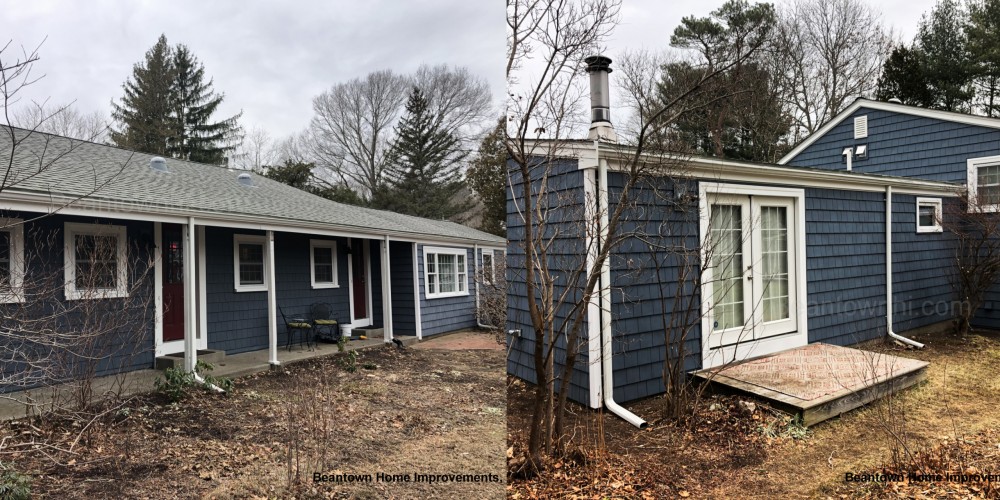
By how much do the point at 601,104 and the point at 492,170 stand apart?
4.99ft

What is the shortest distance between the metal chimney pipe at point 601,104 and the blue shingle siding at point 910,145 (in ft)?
26.3

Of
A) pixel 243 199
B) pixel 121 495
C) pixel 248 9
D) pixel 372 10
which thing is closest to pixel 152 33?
pixel 248 9

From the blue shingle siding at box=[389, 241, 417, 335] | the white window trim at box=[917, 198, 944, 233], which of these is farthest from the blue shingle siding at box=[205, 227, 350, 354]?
the white window trim at box=[917, 198, 944, 233]

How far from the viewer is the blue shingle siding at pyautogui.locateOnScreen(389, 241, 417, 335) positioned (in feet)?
36.2

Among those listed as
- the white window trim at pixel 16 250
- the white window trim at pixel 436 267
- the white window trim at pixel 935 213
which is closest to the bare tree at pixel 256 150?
the white window trim at pixel 16 250

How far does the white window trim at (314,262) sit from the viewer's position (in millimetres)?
9641

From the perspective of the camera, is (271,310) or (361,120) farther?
(271,310)

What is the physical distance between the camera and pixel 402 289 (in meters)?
11.2

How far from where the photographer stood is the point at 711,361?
18.0 feet

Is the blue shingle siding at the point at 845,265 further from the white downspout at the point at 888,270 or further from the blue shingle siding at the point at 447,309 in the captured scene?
the blue shingle siding at the point at 447,309

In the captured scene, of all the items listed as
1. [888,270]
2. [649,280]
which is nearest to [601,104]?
[649,280]

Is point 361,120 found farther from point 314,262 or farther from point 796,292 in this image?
point 314,262

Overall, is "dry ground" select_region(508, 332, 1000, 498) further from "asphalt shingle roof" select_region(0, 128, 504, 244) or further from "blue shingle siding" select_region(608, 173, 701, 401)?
"asphalt shingle roof" select_region(0, 128, 504, 244)

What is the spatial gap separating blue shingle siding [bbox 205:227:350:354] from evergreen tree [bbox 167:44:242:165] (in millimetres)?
3638
